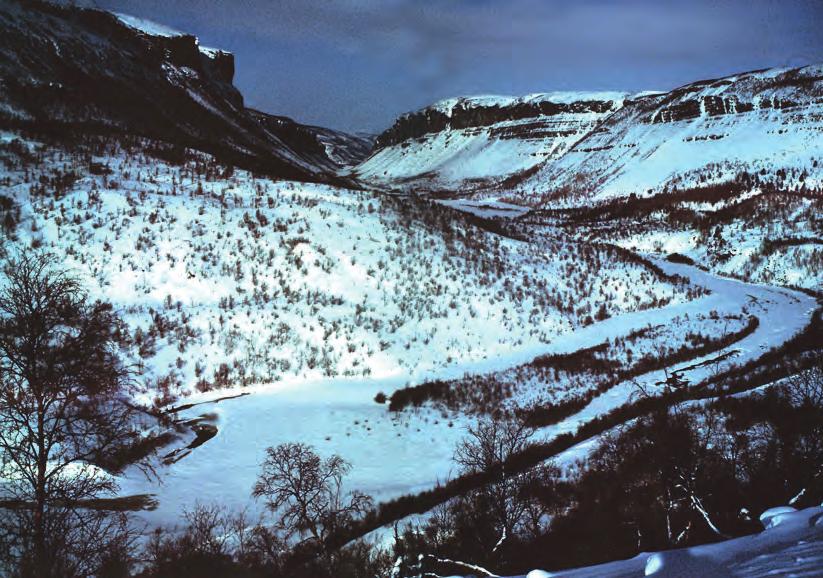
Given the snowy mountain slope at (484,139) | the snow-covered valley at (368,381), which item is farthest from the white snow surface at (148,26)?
the snowy mountain slope at (484,139)

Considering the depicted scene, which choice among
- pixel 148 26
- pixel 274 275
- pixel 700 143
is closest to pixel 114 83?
pixel 148 26

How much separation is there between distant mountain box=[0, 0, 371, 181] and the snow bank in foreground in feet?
115

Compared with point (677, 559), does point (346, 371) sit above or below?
above

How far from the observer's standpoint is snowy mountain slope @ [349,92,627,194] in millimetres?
125375

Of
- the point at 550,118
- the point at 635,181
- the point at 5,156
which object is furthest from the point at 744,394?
the point at 550,118

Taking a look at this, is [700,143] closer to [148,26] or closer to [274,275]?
[274,275]

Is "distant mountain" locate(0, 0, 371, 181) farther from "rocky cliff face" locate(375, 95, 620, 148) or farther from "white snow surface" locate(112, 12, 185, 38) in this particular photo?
"rocky cliff face" locate(375, 95, 620, 148)

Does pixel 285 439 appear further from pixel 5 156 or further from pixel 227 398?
pixel 5 156

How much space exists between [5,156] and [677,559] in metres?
29.8

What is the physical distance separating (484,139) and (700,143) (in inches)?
3145

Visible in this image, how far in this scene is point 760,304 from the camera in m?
25.7

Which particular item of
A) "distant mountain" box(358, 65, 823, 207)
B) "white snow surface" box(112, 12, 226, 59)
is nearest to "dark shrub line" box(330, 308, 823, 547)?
"distant mountain" box(358, 65, 823, 207)

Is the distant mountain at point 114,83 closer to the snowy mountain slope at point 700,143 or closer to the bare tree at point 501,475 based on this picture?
the bare tree at point 501,475

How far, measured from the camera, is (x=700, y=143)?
2950 inches
